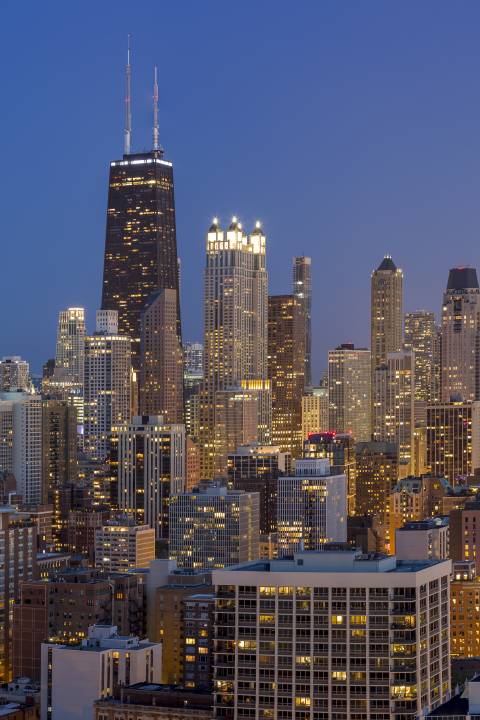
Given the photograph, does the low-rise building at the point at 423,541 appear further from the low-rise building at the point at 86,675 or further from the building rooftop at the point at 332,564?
the building rooftop at the point at 332,564

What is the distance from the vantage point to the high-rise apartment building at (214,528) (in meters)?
150

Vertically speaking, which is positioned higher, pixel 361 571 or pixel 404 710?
pixel 361 571

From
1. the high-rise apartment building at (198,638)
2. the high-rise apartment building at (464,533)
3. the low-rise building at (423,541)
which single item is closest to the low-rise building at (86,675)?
the high-rise apartment building at (198,638)

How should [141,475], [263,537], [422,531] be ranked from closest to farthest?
1. [422,531]
2. [263,537]
3. [141,475]

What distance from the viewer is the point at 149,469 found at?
186375 mm

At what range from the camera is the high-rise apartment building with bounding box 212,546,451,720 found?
211ft

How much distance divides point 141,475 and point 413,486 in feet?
101

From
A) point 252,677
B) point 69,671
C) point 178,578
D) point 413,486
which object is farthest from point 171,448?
point 252,677

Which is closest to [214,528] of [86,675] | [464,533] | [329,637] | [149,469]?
[464,533]

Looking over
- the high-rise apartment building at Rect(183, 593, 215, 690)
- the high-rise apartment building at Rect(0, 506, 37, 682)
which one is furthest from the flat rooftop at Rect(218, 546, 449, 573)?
the high-rise apartment building at Rect(0, 506, 37, 682)

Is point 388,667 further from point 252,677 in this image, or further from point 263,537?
point 263,537

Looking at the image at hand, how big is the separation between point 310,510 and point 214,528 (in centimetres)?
1204

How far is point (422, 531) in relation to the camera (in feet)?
467

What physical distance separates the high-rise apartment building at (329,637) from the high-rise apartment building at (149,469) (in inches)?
4549
